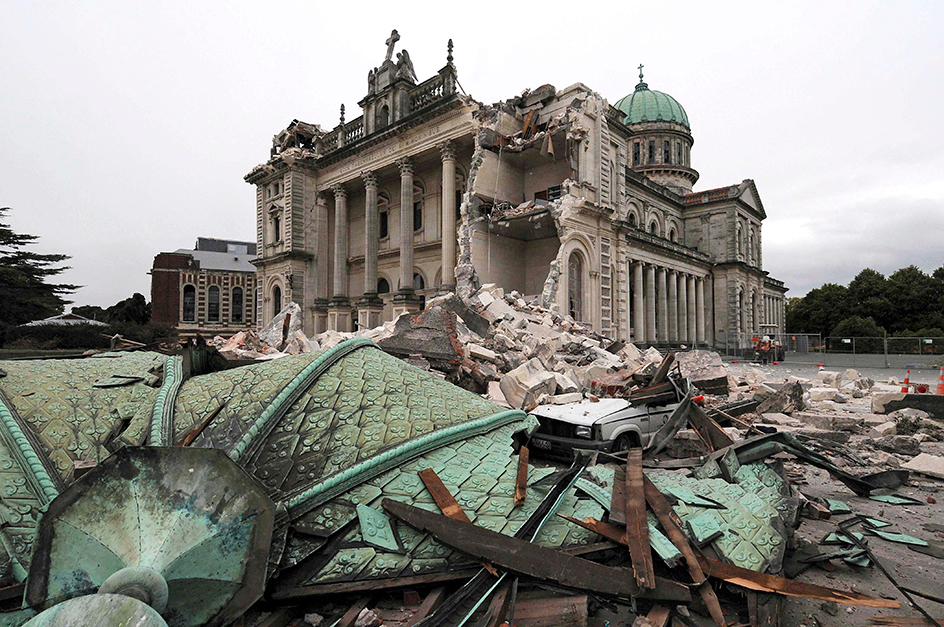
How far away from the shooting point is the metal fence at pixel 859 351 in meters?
22.5

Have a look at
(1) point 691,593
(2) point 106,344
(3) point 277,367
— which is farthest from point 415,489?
(2) point 106,344

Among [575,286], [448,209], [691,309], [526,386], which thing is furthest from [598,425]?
[691,309]

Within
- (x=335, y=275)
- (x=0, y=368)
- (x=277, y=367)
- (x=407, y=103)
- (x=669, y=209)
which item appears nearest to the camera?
(x=0, y=368)

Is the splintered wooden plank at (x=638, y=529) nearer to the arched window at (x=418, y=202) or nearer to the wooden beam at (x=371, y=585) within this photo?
the wooden beam at (x=371, y=585)

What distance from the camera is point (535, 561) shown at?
2305 mm

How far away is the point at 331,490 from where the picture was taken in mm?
2404

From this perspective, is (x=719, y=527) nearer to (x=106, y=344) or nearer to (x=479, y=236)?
(x=479, y=236)

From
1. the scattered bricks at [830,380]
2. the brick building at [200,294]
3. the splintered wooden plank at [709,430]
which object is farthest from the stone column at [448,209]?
the brick building at [200,294]

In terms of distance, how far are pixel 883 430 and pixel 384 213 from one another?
91.4ft

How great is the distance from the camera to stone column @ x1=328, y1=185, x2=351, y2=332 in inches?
1155

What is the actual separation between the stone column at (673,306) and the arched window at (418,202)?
16525 millimetres

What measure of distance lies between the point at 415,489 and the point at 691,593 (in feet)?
4.93

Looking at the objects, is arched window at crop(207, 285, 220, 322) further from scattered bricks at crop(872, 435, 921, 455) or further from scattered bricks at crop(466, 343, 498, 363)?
scattered bricks at crop(872, 435, 921, 455)

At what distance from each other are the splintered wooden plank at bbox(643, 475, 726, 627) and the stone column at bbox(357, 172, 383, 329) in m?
24.5
